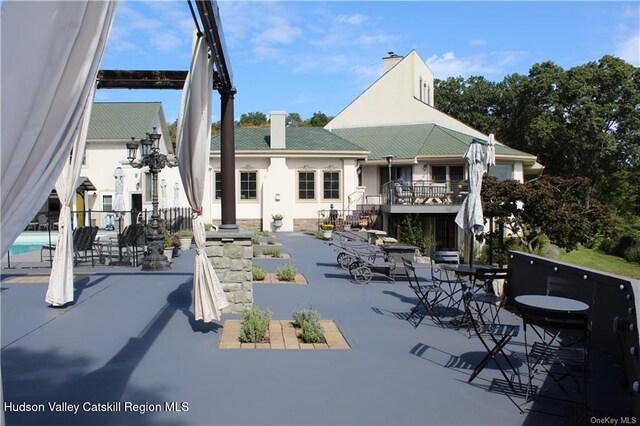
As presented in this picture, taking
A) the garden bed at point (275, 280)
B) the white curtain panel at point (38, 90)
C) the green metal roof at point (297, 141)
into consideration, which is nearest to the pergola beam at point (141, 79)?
the garden bed at point (275, 280)

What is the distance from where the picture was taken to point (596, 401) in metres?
4.71

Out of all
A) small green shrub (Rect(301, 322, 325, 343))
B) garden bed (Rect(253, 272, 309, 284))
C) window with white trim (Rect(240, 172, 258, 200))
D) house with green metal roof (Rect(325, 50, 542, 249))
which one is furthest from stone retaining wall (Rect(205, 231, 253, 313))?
window with white trim (Rect(240, 172, 258, 200))

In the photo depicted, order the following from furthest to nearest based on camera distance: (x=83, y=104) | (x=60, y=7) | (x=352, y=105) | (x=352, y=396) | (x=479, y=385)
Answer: (x=352, y=105)
(x=479, y=385)
(x=352, y=396)
(x=83, y=104)
(x=60, y=7)

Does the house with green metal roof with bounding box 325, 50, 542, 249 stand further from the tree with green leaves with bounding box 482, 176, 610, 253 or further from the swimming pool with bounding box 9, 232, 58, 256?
the swimming pool with bounding box 9, 232, 58, 256

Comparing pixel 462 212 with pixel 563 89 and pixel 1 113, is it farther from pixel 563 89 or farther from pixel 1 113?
pixel 563 89

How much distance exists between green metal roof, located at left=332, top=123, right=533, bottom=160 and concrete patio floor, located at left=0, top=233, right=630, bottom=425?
18546 mm

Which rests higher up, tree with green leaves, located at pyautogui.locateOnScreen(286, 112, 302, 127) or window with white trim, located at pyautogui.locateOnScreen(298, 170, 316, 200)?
tree with green leaves, located at pyautogui.locateOnScreen(286, 112, 302, 127)

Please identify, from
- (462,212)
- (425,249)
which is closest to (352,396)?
(462,212)

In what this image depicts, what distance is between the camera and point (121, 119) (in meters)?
31.4

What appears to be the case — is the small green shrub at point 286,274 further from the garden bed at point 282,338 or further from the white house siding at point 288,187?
the white house siding at point 288,187

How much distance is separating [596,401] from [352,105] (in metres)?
29.0

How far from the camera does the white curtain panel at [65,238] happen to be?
766 cm

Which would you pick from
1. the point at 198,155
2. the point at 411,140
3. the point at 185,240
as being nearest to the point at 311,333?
the point at 198,155

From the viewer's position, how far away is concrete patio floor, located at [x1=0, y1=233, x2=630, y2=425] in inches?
169
